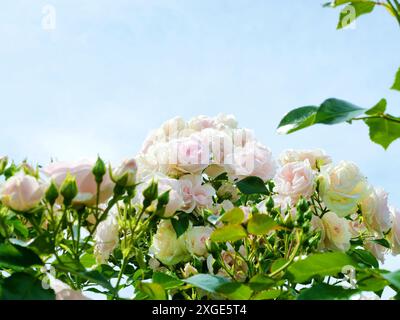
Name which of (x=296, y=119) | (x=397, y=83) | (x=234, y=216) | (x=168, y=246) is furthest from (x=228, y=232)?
(x=168, y=246)

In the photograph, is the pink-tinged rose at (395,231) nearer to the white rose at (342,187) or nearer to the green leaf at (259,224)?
the white rose at (342,187)

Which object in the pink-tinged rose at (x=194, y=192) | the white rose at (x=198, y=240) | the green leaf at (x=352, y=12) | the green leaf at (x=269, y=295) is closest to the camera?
the green leaf at (x=269, y=295)

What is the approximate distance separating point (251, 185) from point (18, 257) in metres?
1.06

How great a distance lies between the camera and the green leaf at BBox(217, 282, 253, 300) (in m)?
1.20

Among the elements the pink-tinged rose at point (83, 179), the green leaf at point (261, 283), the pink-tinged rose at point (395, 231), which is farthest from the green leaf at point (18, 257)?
the pink-tinged rose at point (395, 231)

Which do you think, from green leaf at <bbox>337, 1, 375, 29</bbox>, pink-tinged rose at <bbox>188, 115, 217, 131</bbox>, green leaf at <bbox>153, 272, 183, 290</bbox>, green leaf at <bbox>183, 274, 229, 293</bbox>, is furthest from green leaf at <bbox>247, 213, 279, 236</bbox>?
pink-tinged rose at <bbox>188, 115, 217, 131</bbox>

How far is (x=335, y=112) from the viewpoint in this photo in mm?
1221

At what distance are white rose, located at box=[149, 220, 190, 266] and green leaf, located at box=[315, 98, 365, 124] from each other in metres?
0.80

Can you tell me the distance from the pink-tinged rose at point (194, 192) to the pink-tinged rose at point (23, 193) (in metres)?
0.82

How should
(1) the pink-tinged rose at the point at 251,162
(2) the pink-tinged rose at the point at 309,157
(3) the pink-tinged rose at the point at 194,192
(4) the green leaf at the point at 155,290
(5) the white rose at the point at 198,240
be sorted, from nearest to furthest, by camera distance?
(4) the green leaf at the point at 155,290
(5) the white rose at the point at 198,240
(3) the pink-tinged rose at the point at 194,192
(1) the pink-tinged rose at the point at 251,162
(2) the pink-tinged rose at the point at 309,157

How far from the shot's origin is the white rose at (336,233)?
193 centimetres

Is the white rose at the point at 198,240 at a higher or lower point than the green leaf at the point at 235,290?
lower

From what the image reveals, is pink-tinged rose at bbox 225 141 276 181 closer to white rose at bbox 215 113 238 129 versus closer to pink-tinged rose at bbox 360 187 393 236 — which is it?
white rose at bbox 215 113 238 129

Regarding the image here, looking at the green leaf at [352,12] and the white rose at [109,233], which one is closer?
the green leaf at [352,12]
